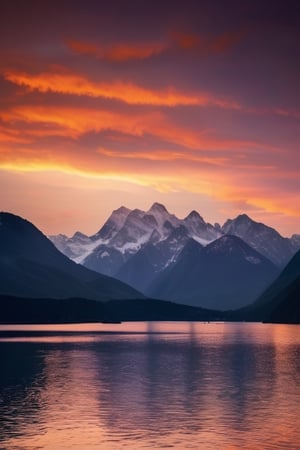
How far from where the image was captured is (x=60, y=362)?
566 ft

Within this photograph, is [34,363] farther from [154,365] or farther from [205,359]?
[205,359]

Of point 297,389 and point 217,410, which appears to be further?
point 297,389

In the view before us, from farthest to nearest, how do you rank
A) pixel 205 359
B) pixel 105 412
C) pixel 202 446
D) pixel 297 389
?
1. pixel 205 359
2. pixel 297 389
3. pixel 105 412
4. pixel 202 446

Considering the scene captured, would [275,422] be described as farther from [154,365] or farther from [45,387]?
[154,365]

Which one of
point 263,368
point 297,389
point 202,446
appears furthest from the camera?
point 263,368

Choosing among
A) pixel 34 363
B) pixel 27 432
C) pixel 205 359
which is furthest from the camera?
pixel 205 359

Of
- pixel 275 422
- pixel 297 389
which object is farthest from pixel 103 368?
pixel 275 422

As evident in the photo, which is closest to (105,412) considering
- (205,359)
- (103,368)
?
(103,368)

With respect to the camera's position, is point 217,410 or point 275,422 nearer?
point 275,422

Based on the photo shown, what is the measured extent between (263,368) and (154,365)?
24.6m

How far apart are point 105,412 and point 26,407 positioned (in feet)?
39.1

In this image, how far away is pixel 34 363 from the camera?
558 feet

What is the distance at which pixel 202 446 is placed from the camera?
74562mm

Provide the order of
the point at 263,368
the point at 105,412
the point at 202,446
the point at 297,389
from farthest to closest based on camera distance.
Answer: the point at 263,368
the point at 297,389
the point at 105,412
the point at 202,446
